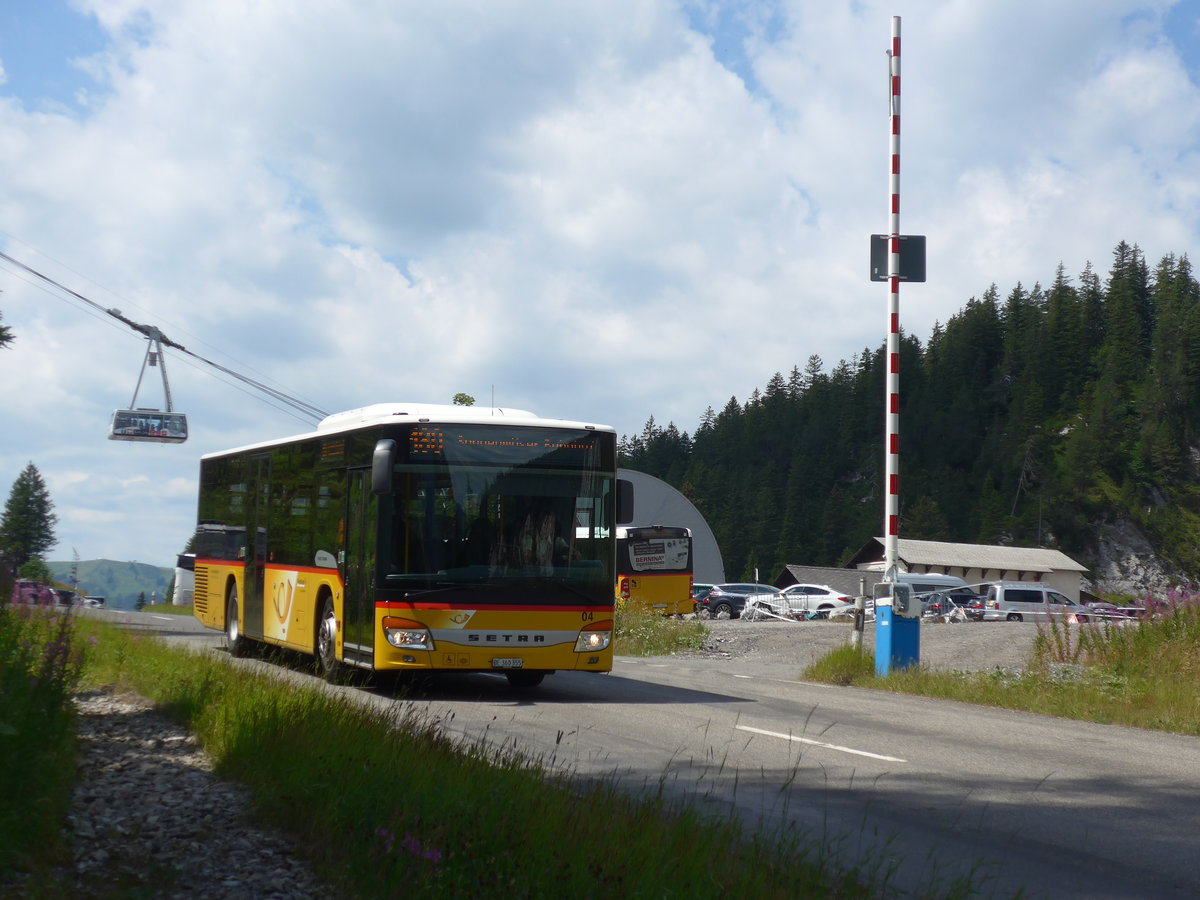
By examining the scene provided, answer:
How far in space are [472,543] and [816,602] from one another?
4877cm

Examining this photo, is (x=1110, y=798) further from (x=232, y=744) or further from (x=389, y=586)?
(x=389, y=586)

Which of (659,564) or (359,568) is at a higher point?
(659,564)

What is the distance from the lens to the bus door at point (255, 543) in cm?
1770

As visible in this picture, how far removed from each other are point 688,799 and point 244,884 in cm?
271

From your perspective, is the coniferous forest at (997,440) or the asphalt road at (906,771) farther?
the coniferous forest at (997,440)

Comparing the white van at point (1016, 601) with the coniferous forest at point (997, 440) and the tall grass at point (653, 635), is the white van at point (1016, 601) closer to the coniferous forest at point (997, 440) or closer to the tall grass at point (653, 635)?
the tall grass at point (653, 635)

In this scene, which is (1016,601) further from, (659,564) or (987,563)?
(987,563)

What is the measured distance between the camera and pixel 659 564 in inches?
1991

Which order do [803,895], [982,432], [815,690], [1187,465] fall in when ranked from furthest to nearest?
[982,432]
[1187,465]
[815,690]
[803,895]

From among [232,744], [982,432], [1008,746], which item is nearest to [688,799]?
[232,744]

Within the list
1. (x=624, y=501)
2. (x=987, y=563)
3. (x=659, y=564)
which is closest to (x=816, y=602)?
(x=659, y=564)

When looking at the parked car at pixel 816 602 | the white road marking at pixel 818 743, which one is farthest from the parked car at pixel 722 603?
the white road marking at pixel 818 743

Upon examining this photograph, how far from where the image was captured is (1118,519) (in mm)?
129000

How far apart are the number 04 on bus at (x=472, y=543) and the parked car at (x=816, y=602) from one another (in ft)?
146
